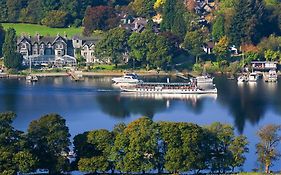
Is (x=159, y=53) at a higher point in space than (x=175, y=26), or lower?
lower

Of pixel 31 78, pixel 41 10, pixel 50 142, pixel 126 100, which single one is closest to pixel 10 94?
pixel 126 100

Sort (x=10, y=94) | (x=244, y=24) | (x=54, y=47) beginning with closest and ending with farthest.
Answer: (x=10, y=94)
(x=244, y=24)
(x=54, y=47)

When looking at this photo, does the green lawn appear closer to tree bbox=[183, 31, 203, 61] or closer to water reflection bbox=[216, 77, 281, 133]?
tree bbox=[183, 31, 203, 61]

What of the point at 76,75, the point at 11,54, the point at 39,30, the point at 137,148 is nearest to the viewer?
the point at 137,148

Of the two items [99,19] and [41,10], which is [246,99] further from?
[41,10]

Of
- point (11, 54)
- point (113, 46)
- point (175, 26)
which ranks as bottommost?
point (11, 54)

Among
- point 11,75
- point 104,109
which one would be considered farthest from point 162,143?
point 11,75
